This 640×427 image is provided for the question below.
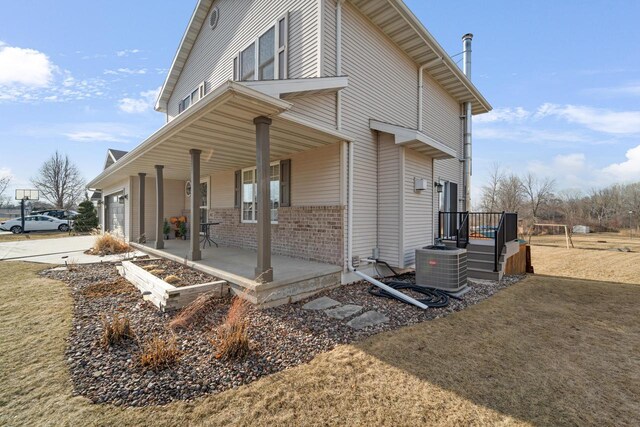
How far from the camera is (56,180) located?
33188 millimetres

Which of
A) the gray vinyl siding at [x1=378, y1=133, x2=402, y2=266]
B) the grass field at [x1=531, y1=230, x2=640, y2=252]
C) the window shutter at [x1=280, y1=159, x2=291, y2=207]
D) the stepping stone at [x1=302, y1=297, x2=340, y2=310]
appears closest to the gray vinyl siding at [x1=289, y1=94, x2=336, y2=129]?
the gray vinyl siding at [x1=378, y1=133, x2=402, y2=266]

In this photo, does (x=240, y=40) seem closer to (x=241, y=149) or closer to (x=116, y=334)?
(x=241, y=149)

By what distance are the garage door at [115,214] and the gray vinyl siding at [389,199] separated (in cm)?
1205

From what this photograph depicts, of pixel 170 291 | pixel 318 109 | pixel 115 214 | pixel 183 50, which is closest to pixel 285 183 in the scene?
pixel 318 109

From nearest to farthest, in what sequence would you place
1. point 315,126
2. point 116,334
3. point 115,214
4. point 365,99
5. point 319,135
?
point 116,334
point 315,126
point 319,135
point 365,99
point 115,214

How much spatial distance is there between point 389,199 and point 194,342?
4.96m

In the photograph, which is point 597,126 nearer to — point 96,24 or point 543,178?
point 543,178

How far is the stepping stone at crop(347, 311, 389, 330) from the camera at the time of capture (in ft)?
12.8

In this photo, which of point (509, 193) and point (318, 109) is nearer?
point (318, 109)

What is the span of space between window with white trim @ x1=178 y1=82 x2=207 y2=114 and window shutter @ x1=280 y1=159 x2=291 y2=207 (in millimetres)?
4897

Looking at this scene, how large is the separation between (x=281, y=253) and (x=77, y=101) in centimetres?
1322

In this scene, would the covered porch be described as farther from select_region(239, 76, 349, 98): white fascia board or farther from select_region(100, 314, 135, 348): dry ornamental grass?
select_region(100, 314, 135, 348): dry ornamental grass

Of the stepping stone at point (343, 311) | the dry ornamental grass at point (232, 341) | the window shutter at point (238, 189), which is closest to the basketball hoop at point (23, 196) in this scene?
the window shutter at point (238, 189)

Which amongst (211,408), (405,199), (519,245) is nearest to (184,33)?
(405,199)
